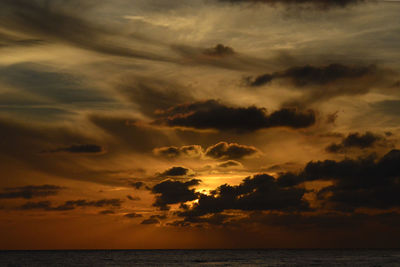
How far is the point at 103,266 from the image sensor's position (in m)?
178

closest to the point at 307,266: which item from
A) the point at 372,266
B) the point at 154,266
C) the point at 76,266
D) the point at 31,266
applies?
the point at 372,266

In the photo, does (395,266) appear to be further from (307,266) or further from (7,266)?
(7,266)

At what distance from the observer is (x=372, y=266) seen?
14875 centimetres

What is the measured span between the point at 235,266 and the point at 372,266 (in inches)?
1656

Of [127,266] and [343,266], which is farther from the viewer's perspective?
[127,266]

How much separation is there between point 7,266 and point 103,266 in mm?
41444

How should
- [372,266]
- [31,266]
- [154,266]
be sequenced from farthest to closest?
[31,266], [154,266], [372,266]

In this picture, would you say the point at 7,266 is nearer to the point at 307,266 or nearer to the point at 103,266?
the point at 103,266

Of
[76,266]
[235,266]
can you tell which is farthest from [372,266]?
[76,266]

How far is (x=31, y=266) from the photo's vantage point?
189750mm

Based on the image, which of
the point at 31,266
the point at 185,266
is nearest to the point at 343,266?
the point at 185,266

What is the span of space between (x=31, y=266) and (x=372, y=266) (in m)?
122

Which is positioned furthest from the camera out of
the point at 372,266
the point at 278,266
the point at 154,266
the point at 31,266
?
the point at 31,266

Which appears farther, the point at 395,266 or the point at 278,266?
the point at 278,266
